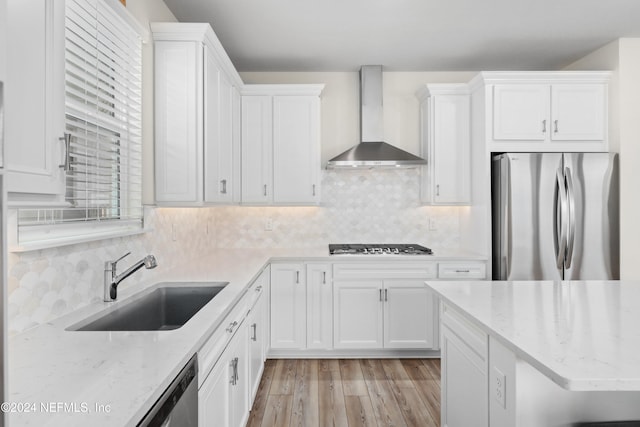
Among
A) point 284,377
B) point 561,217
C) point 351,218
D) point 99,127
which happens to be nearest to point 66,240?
point 99,127

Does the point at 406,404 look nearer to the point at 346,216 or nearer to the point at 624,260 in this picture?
the point at 346,216

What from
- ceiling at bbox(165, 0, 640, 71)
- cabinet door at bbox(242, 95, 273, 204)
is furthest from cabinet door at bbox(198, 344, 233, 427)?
ceiling at bbox(165, 0, 640, 71)

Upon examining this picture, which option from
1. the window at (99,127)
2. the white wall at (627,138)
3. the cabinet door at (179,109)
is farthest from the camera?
the white wall at (627,138)

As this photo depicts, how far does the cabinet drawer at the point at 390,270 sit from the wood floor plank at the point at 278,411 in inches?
42.7

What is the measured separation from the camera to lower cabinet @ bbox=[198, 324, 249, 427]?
1.45 meters

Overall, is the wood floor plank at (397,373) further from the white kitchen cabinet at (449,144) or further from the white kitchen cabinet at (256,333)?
the white kitchen cabinet at (449,144)

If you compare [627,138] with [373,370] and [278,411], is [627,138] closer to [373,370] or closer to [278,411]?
[373,370]

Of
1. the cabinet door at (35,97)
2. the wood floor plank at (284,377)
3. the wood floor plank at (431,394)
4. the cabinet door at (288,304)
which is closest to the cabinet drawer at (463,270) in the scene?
the wood floor plank at (431,394)

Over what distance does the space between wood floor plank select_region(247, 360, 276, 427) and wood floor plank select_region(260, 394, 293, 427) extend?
32mm

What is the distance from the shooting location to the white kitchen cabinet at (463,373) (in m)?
1.54

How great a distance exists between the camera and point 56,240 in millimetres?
1497

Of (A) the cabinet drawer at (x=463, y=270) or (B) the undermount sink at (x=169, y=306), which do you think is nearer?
(B) the undermount sink at (x=169, y=306)

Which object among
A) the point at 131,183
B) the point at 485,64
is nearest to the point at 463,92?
the point at 485,64

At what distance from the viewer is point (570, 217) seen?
313 centimetres
